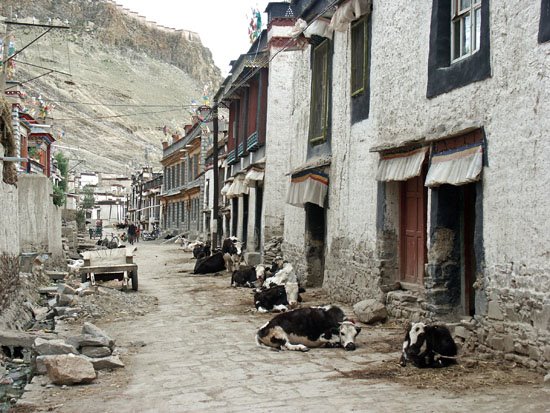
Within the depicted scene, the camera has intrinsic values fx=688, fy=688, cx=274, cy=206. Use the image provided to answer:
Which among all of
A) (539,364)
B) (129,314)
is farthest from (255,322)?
(539,364)

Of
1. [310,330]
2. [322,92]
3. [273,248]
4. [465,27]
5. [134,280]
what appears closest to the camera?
[310,330]

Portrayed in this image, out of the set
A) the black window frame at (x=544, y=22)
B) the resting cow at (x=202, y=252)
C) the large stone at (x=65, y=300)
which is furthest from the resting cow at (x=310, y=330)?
the resting cow at (x=202, y=252)

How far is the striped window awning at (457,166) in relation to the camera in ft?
26.9

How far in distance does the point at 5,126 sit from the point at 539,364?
976 cm

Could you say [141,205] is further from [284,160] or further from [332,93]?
[332,93]

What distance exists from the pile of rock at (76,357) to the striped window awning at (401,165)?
4839 millimetres

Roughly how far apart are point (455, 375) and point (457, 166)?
2766 mm

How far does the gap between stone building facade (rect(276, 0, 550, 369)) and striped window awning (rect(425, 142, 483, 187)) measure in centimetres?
2

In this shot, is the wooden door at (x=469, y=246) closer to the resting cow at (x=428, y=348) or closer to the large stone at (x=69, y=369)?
the resting cow at (x=428, y=348)

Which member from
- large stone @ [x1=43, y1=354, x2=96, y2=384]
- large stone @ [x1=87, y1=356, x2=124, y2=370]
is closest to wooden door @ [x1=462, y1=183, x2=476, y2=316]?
large stone @ [x1=87, y1=356, x2=124, y2=370]

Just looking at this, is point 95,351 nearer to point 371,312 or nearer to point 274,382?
point 274,382

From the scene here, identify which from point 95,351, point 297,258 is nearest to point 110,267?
point 297,258

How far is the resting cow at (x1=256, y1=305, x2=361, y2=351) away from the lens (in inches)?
353

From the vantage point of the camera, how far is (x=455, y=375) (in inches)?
279
